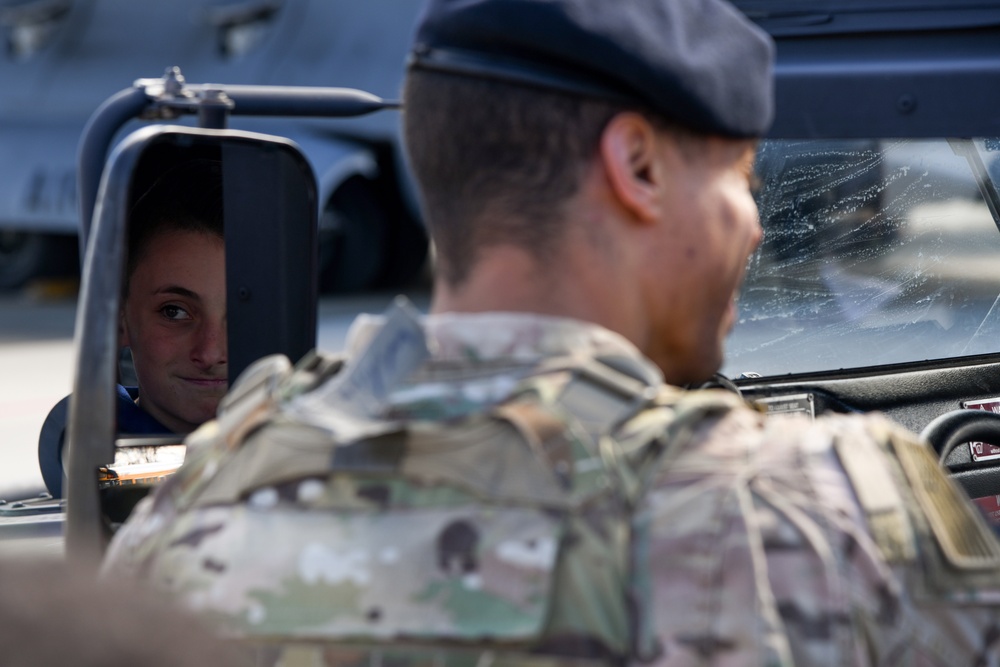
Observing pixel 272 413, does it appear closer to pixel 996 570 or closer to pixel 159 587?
pixel 159 587

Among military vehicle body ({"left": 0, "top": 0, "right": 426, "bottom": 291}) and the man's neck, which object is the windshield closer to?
the man's neck

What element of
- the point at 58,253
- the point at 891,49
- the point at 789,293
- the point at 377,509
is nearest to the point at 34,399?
the point at 58,253

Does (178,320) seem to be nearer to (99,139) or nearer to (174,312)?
(174,312)

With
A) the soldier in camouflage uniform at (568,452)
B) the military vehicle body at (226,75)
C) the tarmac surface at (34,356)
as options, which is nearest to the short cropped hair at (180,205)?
the soldier in camouflage uniform at (568,452)

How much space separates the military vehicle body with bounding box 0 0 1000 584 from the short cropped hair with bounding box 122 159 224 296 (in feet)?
1.09

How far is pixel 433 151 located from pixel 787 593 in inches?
20.4

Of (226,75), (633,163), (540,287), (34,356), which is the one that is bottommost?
(34,356)

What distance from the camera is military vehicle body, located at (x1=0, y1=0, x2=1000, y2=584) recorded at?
83.7 inches

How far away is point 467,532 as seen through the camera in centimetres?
112

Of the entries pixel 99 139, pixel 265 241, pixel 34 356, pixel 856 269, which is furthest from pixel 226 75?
pixel 99 139

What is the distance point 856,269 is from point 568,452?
1704 millimetres

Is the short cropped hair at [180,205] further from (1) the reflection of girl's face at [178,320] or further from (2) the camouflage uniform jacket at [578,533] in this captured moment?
(2) the camouflage uniform jacket at [578,533]

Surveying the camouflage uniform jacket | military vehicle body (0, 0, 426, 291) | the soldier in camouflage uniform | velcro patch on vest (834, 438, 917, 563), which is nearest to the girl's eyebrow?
the soldier in camouflage uniform

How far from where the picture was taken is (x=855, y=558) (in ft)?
3.55
